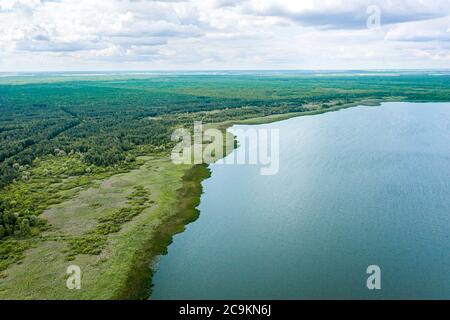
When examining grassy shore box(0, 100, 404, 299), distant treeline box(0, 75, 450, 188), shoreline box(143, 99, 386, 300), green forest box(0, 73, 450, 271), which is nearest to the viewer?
grassy shore box(0, 100, 404, 299)

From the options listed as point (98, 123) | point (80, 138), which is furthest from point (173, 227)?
point (98, 123)

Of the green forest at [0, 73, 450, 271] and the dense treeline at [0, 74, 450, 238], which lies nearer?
the green forest at [0, 73, 450, 271]

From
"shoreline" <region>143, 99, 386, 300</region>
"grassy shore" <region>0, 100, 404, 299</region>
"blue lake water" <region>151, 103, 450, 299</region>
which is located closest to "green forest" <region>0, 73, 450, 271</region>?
"grassy shore" <region>0, 100, 404, 299</region>

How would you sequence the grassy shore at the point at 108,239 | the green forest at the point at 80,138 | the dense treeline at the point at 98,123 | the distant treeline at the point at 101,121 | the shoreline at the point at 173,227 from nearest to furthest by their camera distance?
1. the grassy shore at the point at 108,239
2. the shoreline at the point at 173,227
3. the green forest at the point at 80,138
4. the dense treeline at the point at 98,123
5. the distant treeline at the point at 101,121

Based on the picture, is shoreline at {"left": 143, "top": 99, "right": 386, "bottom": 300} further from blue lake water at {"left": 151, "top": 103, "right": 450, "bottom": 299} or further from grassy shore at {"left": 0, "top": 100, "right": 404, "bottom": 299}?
blue lake water at {"left": 151, "top": 103, "right": 450, "bottom": 299}

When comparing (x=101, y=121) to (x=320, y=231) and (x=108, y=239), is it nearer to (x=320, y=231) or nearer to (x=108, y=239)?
(x=108, y=239)

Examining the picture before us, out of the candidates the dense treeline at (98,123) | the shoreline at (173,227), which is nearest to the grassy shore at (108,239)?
the shoreline at (173,227)

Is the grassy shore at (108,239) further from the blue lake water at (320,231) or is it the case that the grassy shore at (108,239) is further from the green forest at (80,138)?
the blue lake water at (320,231)
